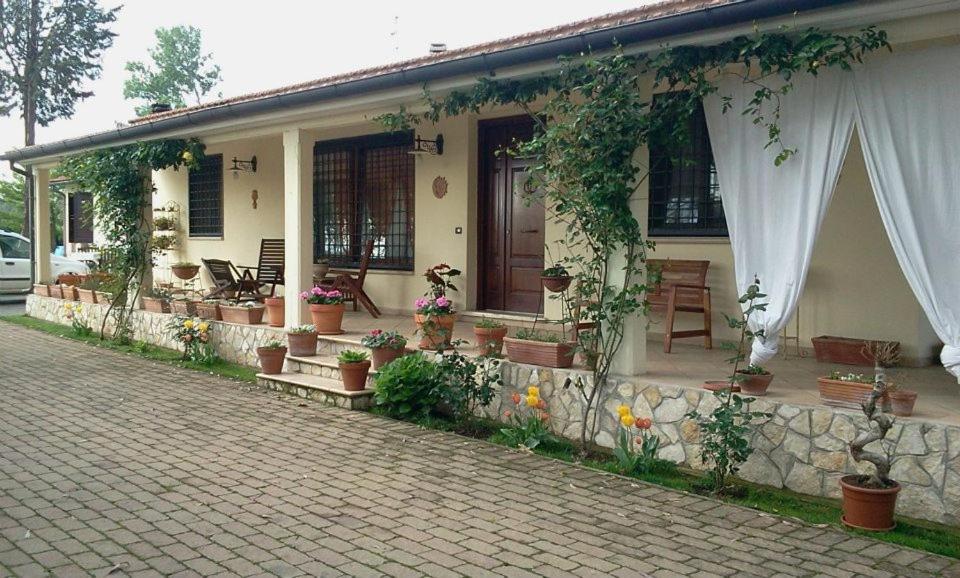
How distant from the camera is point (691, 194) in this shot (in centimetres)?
797

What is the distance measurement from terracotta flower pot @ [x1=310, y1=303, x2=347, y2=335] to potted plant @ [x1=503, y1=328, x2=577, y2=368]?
8.66 feet

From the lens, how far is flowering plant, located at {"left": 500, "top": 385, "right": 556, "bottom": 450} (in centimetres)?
593

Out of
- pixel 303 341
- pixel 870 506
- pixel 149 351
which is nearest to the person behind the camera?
pixel 870 506

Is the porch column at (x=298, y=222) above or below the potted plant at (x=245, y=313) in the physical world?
above

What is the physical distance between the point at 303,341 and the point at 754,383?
4.96 metres

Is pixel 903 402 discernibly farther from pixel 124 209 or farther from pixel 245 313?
pixel 124 209

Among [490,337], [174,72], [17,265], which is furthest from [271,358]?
[174,72]

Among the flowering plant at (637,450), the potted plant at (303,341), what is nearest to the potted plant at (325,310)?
the potted plant at (303,341)

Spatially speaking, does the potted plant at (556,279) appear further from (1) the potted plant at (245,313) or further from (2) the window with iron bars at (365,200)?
(1) the potted plant at (245,313)

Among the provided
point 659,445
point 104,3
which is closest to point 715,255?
point 659,445

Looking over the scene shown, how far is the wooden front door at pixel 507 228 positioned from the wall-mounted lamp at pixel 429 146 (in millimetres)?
613

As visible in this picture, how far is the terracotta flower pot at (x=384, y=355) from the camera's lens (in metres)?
7.39

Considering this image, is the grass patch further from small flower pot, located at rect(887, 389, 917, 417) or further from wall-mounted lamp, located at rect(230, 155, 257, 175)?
small flower pot, located at rect(887, 389, 917, 417)

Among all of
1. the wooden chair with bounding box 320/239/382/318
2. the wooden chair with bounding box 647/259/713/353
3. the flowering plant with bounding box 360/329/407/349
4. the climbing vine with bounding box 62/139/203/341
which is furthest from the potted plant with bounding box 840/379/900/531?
the climbing vine with bounding box 62/139/203/341
